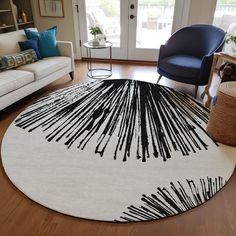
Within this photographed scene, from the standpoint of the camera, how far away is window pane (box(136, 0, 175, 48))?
13.4 feet

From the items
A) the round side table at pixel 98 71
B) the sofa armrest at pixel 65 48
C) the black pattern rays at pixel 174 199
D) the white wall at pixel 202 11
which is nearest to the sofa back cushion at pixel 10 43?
the sofa armrest at pixel 65 48

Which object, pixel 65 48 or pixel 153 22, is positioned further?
pixel 153 22

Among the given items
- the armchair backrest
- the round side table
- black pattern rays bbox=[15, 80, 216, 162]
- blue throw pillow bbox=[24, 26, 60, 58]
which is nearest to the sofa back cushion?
blue throw pillow bbox=[24, 26, 60, 58]

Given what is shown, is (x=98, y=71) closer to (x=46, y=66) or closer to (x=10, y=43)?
(x=46, y=66)

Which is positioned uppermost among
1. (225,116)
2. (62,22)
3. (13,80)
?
(62,22)

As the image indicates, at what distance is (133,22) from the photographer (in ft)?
14.2

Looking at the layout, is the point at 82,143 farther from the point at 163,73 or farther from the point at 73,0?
the point at 73,0

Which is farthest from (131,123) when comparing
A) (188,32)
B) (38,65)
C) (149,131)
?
(188,32)

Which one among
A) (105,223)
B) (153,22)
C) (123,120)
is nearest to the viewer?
(105,223)

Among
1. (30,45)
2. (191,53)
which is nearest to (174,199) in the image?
(191,53)

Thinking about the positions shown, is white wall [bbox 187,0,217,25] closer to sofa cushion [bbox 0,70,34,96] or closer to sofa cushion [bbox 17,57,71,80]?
sofa cushion [bbox 17,57,71,80]

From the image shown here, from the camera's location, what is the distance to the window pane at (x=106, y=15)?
4.25m

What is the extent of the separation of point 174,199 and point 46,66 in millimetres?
2426

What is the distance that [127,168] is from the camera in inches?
75.2
